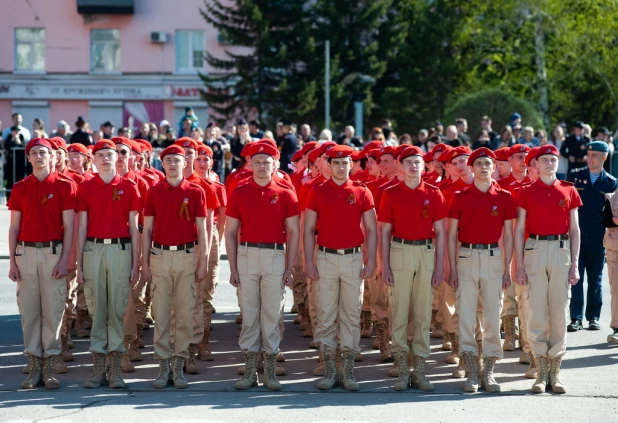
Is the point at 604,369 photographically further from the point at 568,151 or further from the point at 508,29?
the point at 508,29

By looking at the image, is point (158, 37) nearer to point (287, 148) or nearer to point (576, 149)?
point (287, 148)

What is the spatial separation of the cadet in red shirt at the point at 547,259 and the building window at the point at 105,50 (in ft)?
121

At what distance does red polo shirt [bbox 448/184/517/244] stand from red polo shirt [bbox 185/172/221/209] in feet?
8.60

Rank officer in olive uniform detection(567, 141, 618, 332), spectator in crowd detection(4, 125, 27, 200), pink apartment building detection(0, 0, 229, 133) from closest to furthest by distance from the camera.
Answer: officer in olive uniform detection(567, 141, 618, 332) < spectator in crowd detection(4, 125, 27, 200) < pink apartment building detection(0, 0, 229, 133)

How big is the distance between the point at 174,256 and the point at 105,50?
120 feet

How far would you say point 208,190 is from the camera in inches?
440

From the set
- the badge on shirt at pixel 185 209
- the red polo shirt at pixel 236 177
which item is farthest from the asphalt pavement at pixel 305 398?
the red polo shirt at pixel 236 177

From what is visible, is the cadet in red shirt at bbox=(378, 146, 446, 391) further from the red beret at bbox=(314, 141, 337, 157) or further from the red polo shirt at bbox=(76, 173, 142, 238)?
the red polo shirt at bbox=(76, 173, 142, 238)

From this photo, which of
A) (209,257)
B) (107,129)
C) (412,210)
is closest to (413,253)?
(412,210)

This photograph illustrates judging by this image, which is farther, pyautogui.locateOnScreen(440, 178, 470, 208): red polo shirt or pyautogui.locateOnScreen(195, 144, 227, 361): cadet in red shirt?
pyautogui.locateOnScreen(440, 178, 470, 208): red polo shirt

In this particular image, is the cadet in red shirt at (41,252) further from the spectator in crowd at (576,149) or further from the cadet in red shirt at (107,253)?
the spectator in crowd at (576,149)

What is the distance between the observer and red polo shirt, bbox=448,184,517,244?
9727 mm

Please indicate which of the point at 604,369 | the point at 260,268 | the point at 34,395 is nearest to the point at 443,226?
the point at 260,268

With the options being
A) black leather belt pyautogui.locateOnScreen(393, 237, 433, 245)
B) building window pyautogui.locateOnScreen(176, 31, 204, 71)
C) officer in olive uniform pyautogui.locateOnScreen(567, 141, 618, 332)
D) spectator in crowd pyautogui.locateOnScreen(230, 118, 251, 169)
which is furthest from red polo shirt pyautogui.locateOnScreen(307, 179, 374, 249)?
building window pyautogui.locateOnScreen(176, 31, 204, 71)
